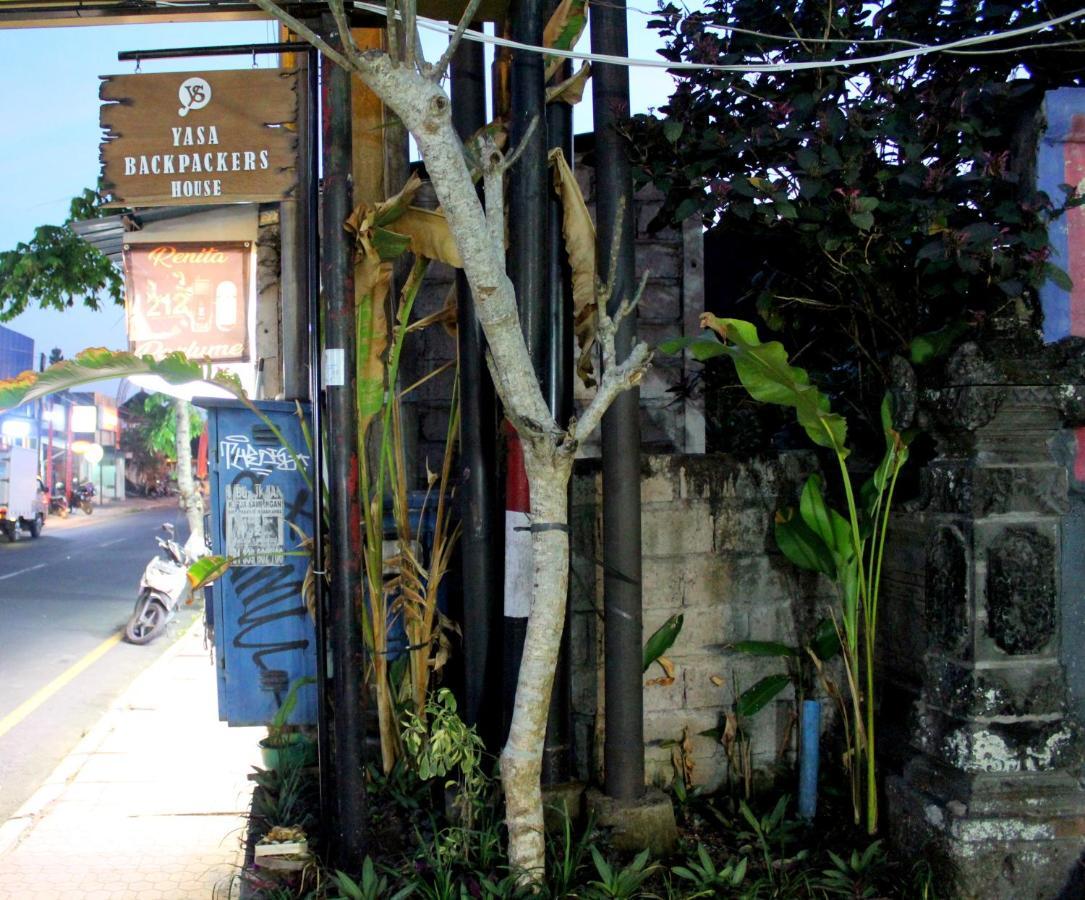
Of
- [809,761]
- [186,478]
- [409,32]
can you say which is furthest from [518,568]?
[186,478]

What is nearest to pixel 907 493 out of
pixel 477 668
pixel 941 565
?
A: pixel 941 565

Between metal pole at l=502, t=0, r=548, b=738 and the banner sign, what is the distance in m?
2.39

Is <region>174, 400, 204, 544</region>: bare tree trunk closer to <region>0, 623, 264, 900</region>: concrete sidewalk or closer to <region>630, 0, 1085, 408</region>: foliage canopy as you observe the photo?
<region>0, 623, 264, 900</region>: concrete sidewalk

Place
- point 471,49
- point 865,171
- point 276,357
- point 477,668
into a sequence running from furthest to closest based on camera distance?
point 276,357 → point 471,49 → point 477,668 → point 865,171

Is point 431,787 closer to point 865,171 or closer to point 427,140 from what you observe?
point 427,140

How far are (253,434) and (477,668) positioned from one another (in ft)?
4.92

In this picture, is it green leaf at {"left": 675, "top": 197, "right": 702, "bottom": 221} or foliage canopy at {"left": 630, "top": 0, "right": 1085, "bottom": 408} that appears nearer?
foliage canopy at {"left": 630, "top": 0, "right": 1085, "bottom": 408}

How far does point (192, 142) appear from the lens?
14.6ft

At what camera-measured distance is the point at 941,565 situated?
3867mm

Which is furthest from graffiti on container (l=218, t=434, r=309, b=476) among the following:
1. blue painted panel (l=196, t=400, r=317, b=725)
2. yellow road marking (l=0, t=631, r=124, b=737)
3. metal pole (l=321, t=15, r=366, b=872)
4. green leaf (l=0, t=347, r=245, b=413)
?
yellow road marking (l=0, t=631, r=124, b=737)

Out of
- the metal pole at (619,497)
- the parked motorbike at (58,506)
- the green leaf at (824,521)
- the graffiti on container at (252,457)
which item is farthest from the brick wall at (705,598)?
the parked motorbike at (58,506)

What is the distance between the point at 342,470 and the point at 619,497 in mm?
1108

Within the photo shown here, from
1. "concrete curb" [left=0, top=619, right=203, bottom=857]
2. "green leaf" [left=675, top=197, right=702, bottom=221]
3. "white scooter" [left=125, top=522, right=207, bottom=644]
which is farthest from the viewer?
"white scooter" [left=125, top=522, right=207, bottom=644]

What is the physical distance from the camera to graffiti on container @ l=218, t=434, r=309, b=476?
4609 mm
